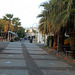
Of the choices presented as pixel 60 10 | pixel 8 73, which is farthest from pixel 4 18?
pixel 8 73

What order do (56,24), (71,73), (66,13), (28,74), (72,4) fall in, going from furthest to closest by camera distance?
1. (56,24)
2. (66,13)
3. (72,4)
4. (71,73)
5. (28,74)

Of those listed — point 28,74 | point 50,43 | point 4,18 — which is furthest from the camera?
point 4,18

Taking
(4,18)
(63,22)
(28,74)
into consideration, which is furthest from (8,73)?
(4,18)

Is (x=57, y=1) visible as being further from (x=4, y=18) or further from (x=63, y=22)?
(x=4, y=18)

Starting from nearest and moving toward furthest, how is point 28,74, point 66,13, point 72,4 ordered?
point 28,74 → point 72,4 → point 66,13

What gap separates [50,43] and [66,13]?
52.1ft

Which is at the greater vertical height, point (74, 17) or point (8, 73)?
point (74, 17)

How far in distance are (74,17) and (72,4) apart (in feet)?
3.06

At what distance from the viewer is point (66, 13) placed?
36.8 feet

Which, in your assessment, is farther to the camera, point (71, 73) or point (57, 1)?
point (57, 1)

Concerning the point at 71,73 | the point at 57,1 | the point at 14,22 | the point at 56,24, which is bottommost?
the point at 71,73

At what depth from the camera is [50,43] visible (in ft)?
88.0

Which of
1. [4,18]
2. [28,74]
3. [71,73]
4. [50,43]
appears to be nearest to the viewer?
[28,74]

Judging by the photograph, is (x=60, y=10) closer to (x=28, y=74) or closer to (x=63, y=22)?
(x=63, y=22)
